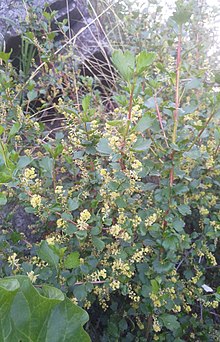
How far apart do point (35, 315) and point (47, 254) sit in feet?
0.48

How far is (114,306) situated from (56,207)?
0.40 m

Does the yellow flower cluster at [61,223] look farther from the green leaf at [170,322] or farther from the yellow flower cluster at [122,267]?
the green leaf at [170,322]

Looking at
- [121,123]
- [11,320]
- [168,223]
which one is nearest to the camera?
[11,320]

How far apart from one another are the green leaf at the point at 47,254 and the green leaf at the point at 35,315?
8cm

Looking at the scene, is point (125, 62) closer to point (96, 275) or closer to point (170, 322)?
point (96, 275)

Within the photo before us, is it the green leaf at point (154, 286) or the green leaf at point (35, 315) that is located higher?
the green leaf at point (35, 315)

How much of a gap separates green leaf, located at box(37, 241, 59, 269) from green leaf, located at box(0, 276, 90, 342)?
79 millimetres

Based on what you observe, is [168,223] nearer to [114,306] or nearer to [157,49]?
[114,306]

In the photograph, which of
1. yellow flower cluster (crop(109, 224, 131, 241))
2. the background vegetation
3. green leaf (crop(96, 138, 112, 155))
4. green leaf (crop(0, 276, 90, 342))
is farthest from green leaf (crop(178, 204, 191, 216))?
green leaf (crop(0, 276, 90, 342))

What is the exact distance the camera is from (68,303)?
0.84 m

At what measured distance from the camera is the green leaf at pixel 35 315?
0.78m

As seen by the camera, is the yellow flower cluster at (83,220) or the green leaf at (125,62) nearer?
the green leaf at (125,62)

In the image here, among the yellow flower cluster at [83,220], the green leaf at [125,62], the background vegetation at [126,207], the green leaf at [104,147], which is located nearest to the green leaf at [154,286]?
the background vegetation at [126,207]

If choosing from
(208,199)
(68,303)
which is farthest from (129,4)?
(68,303)
